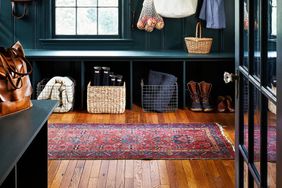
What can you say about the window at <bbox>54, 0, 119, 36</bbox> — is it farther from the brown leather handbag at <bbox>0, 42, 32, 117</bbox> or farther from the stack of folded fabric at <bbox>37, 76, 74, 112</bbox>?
the brown leather handbag at <bbox>0, 42, 32, 117</bbox>

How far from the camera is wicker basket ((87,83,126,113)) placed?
596 centimetres

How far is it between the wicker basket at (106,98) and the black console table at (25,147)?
3.20m

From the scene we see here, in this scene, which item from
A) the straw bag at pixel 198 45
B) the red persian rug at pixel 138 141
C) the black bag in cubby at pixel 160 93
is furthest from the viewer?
the straw bag at pixel 198 45

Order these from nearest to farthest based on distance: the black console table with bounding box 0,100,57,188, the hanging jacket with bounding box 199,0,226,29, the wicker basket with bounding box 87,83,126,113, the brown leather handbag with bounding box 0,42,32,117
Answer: the black console table with bounding box 0,100,57,188 → the brown leather handbag with bounding box 0,42,32,117 → the wicker basket with bounding box 87,83,126,113 → the hanging jacket with bounding box 199,0,226,29

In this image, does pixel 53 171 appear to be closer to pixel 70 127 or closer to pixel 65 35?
pixel 70 127

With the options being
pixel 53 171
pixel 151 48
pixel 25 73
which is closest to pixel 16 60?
pixel 25 73

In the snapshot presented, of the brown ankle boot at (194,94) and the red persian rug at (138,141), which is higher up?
the brown ankle boot at (194,94)

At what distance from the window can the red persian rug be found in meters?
1.68

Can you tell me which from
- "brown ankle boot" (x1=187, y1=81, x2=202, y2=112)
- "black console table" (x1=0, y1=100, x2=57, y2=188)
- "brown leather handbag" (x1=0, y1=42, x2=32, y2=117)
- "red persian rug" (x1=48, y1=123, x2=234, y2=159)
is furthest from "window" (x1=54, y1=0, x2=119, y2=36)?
"brown leather handbag" (x1=0, y1=42, x2=32, y2=117)

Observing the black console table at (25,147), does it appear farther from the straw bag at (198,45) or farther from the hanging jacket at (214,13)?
the hanging jacket at (214,13)

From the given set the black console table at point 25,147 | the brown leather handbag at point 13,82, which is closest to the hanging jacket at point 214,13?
the black console table at point 25,147

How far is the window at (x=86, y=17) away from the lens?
6676mm

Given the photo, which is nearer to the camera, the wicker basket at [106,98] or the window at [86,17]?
the wicker basket at [106,98]

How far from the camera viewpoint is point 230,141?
15.7ft
